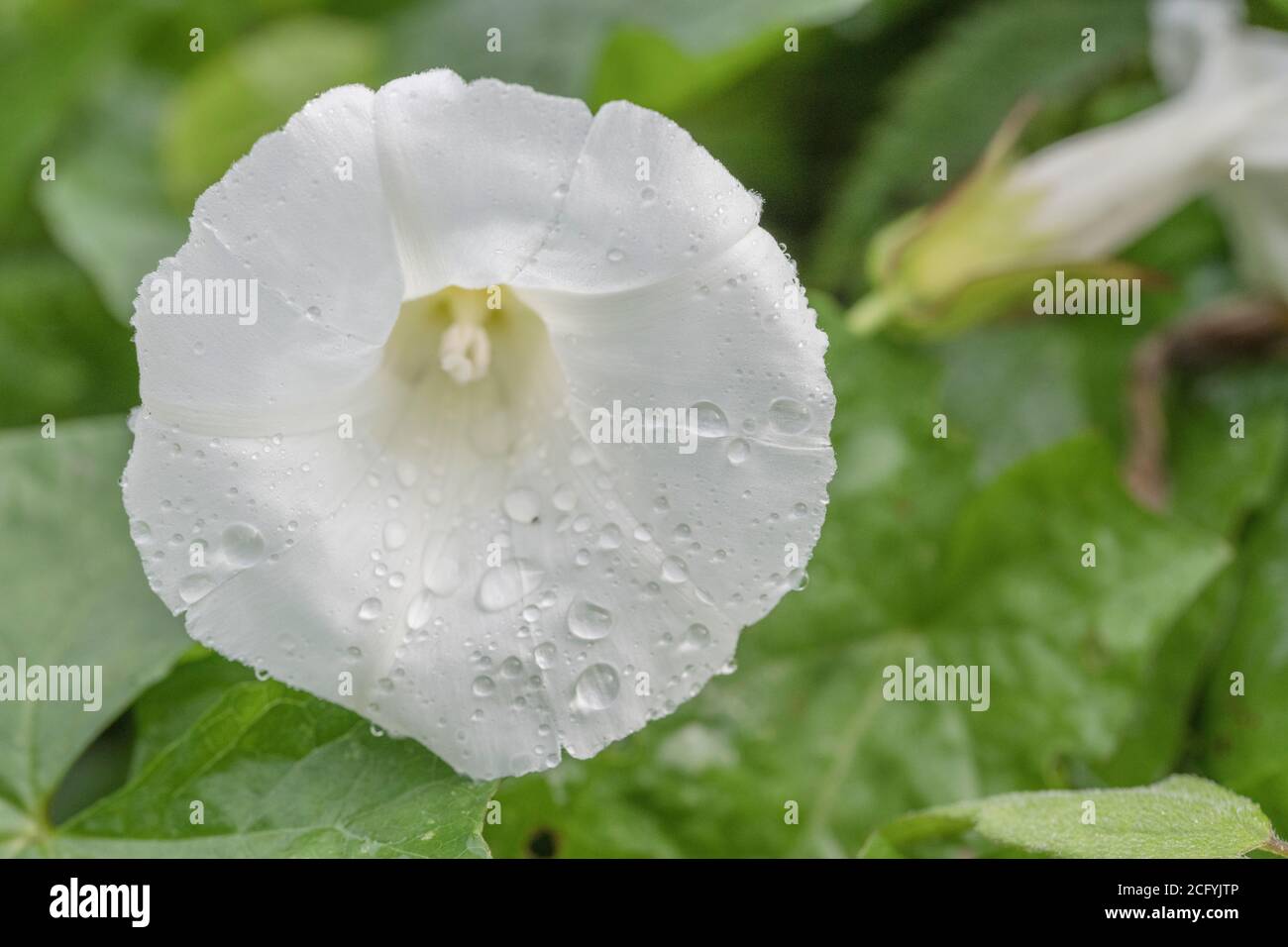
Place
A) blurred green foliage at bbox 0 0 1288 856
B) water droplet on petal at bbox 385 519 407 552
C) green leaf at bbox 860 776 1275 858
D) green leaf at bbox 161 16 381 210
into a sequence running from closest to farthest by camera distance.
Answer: green leaf at bbox 860 776 1275 858, water droplet on petal at bbox 385 519 407 552, blurred green foliage at bbox 0 0 1288 856, green leaf at bbox 161 16 381 210

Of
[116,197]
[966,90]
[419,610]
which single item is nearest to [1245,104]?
[966,90]

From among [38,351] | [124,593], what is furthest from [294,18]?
[124,593]

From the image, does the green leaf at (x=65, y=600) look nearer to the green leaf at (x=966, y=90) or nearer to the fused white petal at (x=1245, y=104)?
the green leaf at (x=966, y=90)

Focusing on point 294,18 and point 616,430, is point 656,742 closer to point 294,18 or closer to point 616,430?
point 616,430

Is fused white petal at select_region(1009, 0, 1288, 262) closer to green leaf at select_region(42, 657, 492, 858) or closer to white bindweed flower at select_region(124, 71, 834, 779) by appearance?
white bindweed flower at select_region(124, 71, 834, 779)

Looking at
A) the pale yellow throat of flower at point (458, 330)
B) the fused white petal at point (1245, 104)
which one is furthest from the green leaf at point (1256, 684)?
the pale yellow throat of flower at point (458, 330)

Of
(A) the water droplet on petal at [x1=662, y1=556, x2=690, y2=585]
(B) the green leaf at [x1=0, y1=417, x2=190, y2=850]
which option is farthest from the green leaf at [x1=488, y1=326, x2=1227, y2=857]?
(B) the green leaf at [x1=0, y1=417, x2=190, y2=850]

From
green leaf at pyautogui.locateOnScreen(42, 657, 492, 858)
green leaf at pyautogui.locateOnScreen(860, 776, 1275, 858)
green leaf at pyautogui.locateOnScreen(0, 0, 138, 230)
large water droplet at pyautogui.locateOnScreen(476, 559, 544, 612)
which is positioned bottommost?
green leaf at pyautogui.locateOnScreen(860, 776, 1275, 858)
